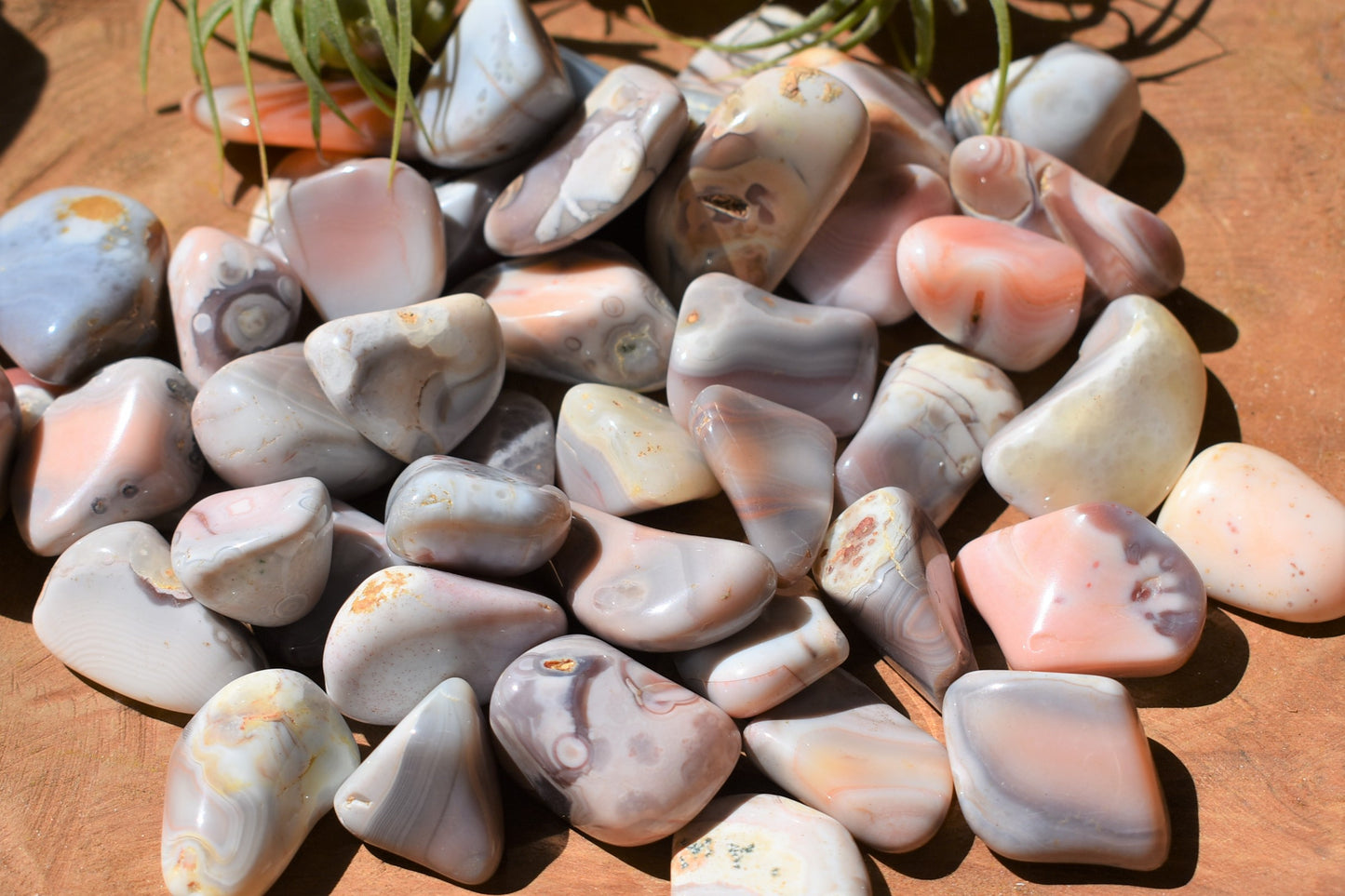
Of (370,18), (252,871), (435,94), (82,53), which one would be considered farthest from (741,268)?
(82,53)

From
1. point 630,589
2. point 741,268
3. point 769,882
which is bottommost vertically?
point 769,882

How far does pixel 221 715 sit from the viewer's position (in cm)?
90

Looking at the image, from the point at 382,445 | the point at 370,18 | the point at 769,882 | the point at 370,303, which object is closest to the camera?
the point at 769,882

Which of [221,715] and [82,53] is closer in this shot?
[221,715]

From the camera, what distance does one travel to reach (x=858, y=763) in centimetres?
91

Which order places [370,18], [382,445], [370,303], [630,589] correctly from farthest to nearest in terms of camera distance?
[370,18] < [370,303] < [382,445] < [630,589]

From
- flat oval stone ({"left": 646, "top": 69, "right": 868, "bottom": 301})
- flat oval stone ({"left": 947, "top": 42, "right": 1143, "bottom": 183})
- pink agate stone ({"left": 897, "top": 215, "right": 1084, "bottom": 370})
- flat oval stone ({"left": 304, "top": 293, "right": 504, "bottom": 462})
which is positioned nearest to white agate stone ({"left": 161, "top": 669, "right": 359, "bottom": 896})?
flat oval stone ({"left": 304, "top": 293, "right": 504, "bottom": 462})

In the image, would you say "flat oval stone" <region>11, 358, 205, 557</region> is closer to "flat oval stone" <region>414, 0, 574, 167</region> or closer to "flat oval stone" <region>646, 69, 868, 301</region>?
"flat oval stone" <region>414, 0, 574, 167</region>

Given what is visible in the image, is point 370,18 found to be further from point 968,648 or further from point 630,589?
point 968,648

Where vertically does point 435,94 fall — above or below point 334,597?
above

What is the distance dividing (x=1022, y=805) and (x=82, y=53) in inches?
60.2

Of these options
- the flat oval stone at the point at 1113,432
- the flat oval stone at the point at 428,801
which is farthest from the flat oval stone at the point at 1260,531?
the flat oval stone at the point at 428,801

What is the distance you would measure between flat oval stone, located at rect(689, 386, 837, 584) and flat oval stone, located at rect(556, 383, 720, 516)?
0.04 meters

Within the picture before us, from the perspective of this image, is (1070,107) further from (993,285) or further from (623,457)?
(623,457)
